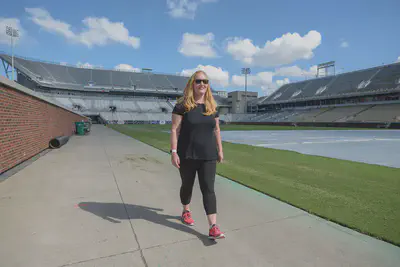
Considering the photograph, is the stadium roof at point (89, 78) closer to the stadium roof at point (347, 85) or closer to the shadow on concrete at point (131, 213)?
the stadium roof at point (347, 85)

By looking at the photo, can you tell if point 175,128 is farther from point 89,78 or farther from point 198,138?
point 89,78

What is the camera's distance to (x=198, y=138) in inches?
103

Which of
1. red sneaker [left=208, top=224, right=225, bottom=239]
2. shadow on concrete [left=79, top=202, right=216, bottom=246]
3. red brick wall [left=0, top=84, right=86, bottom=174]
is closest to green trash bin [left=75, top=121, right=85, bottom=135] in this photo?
red brick wall [left=0, top=84, right=86, bottom=174]

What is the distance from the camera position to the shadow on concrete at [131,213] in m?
2.90

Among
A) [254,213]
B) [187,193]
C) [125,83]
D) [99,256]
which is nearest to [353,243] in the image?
[254,213]

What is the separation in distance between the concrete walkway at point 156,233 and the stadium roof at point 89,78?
7252 cm

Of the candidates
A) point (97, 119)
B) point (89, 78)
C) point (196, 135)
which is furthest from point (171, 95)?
point (196, 135)

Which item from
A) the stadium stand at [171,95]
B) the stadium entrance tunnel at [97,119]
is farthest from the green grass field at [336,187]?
the stadium entrance tunnel at [97,119]

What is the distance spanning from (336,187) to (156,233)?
372 centimetres

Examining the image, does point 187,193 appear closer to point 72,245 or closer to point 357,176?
point 72,245

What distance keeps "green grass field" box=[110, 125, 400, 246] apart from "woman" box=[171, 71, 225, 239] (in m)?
1.73

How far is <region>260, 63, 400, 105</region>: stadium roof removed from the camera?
51625 millimetres

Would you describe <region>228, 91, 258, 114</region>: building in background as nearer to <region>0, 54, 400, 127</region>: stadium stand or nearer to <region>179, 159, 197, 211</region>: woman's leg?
<region>0, 54, 400, 127</region>: stadium stand

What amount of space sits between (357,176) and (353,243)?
11.8 ft
